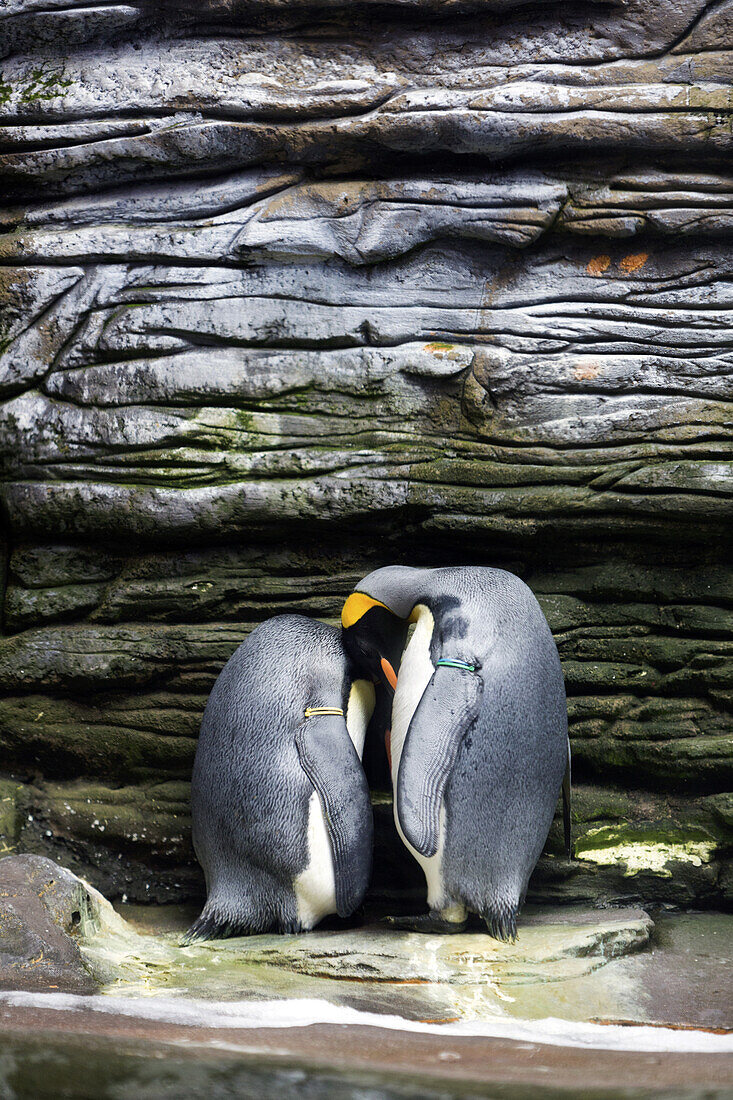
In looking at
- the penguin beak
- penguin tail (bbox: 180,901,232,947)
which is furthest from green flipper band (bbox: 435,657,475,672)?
penguin tail (bbox: 180,901,232,947)

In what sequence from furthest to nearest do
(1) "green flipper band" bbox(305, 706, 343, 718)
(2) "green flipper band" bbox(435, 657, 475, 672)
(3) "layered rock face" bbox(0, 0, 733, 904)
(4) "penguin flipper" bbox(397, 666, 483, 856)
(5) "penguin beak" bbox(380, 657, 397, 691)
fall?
(3) "layered rock face" bbox(0, 0, 733, 904)
(5) "penguin beak" bbox(380, 657, 397, 691)
(1) "green flipper band" bbox(305, 706, 343, 718)
(2) "green flipper band" bbox(435, 657, 475, 672)
(4) "penguin flipper" bbox(397, 666, 483, 856)

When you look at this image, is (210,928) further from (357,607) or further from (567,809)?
(567,809)

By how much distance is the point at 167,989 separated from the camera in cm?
175

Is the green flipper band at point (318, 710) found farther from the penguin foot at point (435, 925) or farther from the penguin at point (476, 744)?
the penguin foot at point (435, 925)

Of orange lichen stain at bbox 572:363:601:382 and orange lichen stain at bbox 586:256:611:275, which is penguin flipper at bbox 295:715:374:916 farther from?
orange lichen stain at bbox 586:256:611:275

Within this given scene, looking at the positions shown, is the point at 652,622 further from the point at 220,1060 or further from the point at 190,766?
the point at 220,1060

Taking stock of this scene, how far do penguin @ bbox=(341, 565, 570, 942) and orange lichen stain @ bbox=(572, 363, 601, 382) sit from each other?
0.87 m

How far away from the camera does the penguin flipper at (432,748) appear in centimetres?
212

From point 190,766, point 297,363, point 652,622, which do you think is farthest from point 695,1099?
point 297,363

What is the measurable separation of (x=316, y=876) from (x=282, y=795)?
0.23 meters

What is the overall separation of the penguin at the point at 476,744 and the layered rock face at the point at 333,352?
475 millimetres

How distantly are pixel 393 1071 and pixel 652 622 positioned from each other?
203cm

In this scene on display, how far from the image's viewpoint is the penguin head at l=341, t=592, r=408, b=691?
2.60 meters

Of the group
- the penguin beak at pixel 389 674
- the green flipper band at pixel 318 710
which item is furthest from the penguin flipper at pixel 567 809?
the green flipper band at pixel 318 710
